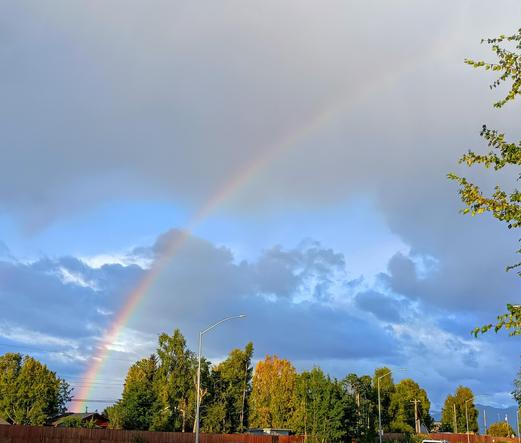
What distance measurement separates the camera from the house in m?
77.1

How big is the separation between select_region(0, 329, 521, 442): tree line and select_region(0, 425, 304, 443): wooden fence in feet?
28.5

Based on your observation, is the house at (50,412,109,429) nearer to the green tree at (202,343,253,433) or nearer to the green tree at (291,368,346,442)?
the green tree at (202,343,253,433)

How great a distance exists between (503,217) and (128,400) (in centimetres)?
8226

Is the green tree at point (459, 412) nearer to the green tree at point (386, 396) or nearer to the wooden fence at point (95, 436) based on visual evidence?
the green tree at point (386, 396)

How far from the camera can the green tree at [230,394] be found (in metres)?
101

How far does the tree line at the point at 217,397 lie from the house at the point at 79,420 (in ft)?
4.94

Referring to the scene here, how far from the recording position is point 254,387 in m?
99.1

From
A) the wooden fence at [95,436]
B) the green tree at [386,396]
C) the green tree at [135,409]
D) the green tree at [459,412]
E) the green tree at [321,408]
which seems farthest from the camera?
the green tree at [459,412]

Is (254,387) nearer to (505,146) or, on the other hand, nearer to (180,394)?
(180,394)

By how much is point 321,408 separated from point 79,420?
30.7 metres

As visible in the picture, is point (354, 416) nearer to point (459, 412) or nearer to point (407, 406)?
point (407, 406)

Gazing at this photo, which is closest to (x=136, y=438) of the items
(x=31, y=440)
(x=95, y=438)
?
(x=95, y=438)

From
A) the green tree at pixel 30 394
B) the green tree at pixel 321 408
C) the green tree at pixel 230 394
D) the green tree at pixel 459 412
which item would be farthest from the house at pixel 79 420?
the green tree at pixel 459 412

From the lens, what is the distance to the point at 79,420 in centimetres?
7712
